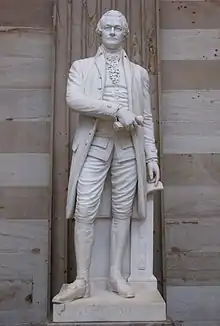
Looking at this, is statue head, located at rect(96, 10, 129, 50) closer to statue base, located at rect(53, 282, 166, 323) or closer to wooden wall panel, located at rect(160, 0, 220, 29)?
wooden wall panel, located at rect(160, 0, 220, 29)

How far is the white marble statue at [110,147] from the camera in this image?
295 cm

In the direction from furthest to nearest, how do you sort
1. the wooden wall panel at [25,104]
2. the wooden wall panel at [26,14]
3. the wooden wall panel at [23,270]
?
the wooden wall panel at [26,14]
the wooden wall panel at [25,104]
the wooden wall panel at [23,270]

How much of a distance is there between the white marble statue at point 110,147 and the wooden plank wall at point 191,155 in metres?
0.94

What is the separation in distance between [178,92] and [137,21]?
63 centimetres

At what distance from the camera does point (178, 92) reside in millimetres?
4156

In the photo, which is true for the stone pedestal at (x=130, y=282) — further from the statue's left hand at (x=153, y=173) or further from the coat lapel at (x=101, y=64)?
the coat lapel at (x=101, y=64)

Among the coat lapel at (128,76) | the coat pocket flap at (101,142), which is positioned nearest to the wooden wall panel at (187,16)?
the coat lapel at (128,76)

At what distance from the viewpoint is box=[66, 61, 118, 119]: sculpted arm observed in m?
2.95

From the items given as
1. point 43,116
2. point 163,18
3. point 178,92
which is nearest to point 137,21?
point 163,18

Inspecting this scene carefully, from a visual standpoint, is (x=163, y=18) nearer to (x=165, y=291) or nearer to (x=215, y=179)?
(x=215, y=179)

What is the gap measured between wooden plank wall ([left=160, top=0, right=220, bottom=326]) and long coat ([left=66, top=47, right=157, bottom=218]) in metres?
0.94

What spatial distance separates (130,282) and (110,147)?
769mm

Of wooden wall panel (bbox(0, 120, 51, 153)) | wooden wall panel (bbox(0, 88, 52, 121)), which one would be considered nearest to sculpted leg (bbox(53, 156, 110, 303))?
wooden wall panel (bbox(0, 120, 51, 153))

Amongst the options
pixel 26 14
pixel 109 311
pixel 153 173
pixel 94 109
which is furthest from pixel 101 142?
pixel 26 14
